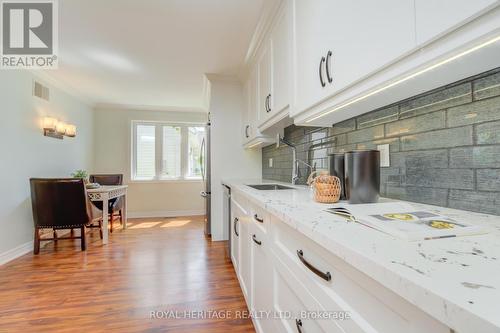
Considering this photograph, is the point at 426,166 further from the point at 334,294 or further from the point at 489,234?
the point at 334,294

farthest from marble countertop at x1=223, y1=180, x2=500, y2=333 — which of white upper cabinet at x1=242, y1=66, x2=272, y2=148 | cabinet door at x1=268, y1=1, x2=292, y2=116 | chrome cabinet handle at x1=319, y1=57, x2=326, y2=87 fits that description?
white upper cabinet at x1=242, y1=66, x2=272, y2=148

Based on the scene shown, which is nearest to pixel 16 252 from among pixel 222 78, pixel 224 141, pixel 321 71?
pixel 224 141

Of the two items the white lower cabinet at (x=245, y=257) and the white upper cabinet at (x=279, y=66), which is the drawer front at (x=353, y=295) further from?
the white upper cabinet at (x=279, y=66)

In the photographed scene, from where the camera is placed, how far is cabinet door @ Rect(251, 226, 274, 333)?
112 cm

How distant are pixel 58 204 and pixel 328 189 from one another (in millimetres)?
3167

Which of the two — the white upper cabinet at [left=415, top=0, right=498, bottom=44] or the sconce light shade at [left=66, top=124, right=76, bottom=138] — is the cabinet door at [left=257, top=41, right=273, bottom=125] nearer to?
the white upper cabinet at [left=415, top=0, right=498, bottom=44]

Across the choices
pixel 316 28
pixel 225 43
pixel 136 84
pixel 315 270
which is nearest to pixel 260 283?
pixel 315 270

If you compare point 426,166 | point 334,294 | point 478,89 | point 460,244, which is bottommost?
point 334,294

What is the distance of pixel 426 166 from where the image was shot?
0.97 m

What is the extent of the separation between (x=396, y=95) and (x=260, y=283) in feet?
3.52

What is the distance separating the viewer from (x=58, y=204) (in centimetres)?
288

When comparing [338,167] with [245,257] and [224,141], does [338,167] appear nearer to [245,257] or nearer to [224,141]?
[245,257]

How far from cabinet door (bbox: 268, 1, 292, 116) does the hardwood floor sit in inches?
59.1

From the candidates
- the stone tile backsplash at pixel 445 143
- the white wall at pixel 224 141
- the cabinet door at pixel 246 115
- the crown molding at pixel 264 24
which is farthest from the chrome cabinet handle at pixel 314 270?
the white wall at pixel 224 141
